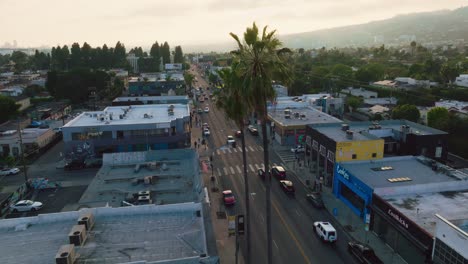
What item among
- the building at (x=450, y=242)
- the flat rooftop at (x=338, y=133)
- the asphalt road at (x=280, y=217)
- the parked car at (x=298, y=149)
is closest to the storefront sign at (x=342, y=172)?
the flat rooftop at (x=338, y=133)

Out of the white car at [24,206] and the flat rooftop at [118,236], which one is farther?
the white car at [24,206]

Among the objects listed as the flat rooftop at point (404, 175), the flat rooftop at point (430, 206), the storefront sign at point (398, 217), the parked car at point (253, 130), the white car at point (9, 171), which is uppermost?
the flat rooftop at point (404, 175)

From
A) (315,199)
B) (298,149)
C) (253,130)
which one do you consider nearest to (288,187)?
(315,199)

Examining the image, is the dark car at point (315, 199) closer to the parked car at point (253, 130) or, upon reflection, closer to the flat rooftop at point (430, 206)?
the flat rooftop at point (430, 206)

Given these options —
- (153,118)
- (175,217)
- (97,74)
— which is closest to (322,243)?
(175,217)

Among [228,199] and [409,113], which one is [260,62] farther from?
[409,113]

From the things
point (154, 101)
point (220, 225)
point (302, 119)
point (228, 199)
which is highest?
point (154, 101)

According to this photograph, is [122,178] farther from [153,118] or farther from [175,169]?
[153,118]
